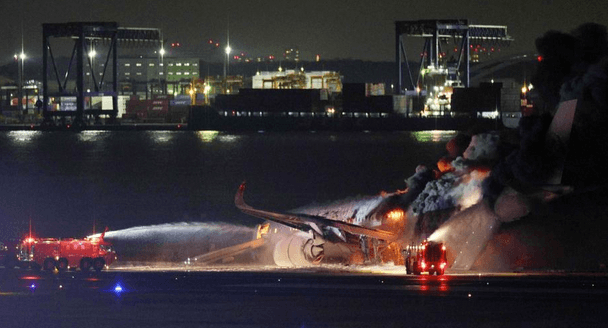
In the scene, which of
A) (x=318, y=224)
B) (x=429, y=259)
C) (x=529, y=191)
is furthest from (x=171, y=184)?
(x=429, y=259)

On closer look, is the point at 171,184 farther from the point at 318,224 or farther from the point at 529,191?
the point at 529,191

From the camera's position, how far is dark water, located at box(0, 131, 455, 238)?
101250 mm

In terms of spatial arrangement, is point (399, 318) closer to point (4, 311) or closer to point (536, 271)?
point (4, 311)

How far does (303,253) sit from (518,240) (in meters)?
12.0

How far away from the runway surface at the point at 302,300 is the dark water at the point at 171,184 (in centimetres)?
4455

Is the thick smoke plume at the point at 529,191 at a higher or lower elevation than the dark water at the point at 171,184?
higher

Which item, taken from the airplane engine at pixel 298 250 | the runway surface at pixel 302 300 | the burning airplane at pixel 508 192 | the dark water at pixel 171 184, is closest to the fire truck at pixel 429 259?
the runway surface at pixel 302 300

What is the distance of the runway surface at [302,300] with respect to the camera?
99.9ft

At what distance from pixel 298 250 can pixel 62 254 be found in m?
12.9

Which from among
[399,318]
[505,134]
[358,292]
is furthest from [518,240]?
[399,318]

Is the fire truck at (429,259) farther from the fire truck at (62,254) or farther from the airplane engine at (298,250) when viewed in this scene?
the fire truck at (62,254)

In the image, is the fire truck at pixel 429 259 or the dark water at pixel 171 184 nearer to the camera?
the fire truck at pixel 429 259

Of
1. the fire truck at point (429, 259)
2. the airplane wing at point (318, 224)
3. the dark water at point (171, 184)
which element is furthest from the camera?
the dark water at point (171, 184)

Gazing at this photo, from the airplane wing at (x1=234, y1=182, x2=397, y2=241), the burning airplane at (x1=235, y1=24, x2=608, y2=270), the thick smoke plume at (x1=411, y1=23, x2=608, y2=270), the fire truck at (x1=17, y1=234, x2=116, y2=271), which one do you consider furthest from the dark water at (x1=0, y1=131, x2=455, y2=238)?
the thick smoke plume at (x1=411, y1=23, x2=608, y2=270)
